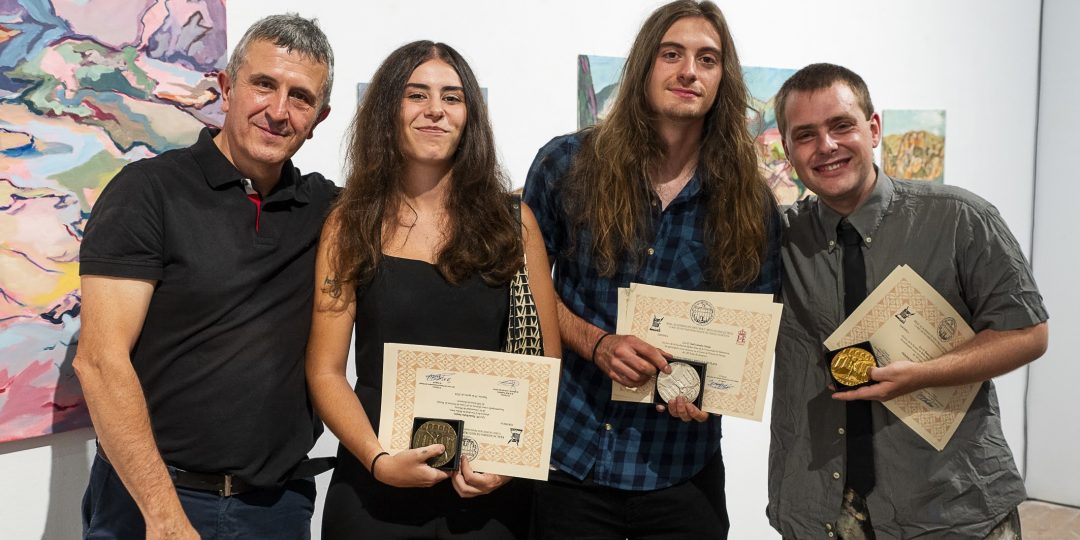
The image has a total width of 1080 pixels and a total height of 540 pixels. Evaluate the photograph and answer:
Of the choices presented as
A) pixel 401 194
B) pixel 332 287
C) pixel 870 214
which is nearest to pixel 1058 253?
pixel 870 214

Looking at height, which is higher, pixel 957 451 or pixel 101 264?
pixel 101 264

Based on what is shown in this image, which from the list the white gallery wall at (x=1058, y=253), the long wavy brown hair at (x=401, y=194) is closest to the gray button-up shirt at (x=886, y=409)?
the long wavy brown hair at (x=401, y=194)

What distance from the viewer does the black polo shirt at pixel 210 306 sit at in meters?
1.88

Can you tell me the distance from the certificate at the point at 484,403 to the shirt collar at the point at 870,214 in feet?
2.79

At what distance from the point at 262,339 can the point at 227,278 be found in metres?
0.16

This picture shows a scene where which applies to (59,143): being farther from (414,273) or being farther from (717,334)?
(717,334)

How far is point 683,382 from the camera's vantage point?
2.15 meters

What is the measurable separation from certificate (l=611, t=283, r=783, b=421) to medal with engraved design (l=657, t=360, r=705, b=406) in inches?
0.6

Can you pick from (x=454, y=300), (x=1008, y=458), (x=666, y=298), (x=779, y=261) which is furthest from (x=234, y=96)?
(x=1008, y=458)

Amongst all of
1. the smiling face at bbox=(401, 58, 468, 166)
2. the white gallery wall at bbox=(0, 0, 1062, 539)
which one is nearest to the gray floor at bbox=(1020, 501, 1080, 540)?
the white gallery wall at bbox=(0, 0, 1062, 539)

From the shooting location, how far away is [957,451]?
6.93ft

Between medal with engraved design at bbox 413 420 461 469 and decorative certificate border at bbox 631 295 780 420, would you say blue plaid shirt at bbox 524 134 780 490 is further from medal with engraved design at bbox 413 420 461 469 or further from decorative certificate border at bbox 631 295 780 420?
medal with engraved design at bbox 413 420 461 469

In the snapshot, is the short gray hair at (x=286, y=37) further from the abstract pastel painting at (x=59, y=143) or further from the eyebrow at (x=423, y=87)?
the abstract pastel painting at (x=59, y=143)

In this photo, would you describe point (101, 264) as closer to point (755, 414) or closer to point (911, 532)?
point (755, 414)
